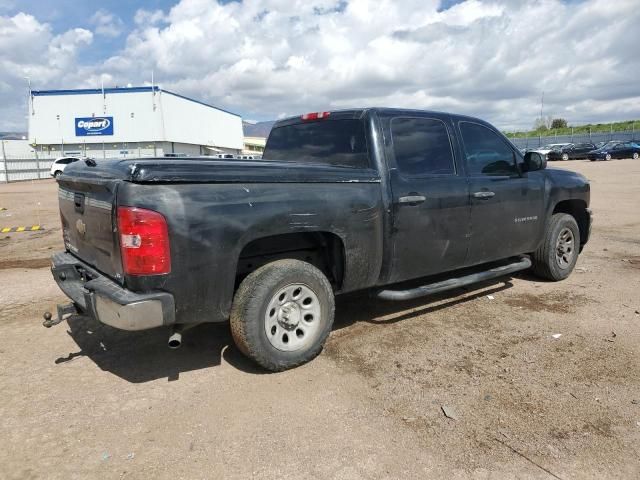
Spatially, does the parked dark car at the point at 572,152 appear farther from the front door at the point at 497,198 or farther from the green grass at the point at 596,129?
the front door at the point at 497,198

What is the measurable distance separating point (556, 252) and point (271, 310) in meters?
4.02

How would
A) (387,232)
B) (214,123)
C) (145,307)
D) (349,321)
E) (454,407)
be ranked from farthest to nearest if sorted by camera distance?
(214,123) → (349,321) → (387,232) → (454,407) → (145,307)

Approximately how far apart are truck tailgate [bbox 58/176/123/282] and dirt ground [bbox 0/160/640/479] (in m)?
0.87

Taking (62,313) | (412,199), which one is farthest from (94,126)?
(412,199)

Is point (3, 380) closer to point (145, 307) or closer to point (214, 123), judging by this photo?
point (145, 307)

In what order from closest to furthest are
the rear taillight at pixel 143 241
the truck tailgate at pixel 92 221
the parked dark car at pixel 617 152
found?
the rear taillight at pixel 143 241 < the truck tailgate at pixel 92 221 < the parked dark car at pixel 617 152

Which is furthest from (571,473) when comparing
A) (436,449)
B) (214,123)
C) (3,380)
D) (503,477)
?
(214,123)

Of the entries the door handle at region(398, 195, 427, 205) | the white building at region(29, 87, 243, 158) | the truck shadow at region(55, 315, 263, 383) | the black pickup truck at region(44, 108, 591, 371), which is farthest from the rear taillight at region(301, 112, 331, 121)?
the white building at region(29, 87, 243, 158)

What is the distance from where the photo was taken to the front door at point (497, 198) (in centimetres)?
489

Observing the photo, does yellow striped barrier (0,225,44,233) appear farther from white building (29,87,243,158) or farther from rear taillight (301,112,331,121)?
white building (29,87,243,158)

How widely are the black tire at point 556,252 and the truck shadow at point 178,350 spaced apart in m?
1.26

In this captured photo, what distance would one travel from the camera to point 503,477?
2596 millimetres

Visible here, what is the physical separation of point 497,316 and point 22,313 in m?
4.79

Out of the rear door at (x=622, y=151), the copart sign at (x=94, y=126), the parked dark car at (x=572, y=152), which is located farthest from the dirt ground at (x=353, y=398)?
the copart sign at (x=94, y=126)
